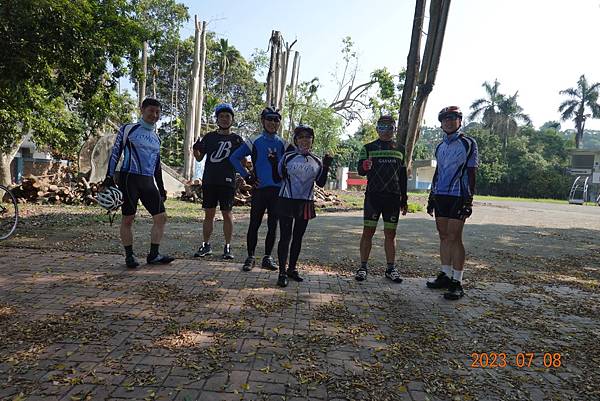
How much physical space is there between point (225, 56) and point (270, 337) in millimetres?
35547

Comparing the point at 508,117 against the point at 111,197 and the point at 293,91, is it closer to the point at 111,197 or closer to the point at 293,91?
the point at 293,91

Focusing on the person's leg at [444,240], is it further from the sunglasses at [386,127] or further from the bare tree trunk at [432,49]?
the bare tree trunk at [432,49]

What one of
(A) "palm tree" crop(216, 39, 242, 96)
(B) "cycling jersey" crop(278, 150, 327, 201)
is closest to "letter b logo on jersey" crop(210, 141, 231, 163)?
(B) "cycling jersey" crop(278, 150, 327, 201)

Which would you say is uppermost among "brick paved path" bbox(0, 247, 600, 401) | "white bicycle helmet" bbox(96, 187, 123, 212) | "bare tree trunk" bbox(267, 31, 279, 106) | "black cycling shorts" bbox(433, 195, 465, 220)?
"bare tree trunk" bbox(267, 31, 279, 106)

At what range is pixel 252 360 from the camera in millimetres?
2670

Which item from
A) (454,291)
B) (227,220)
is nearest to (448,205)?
(454,291)

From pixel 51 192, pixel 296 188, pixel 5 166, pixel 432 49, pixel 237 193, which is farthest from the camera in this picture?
pixel 237 193

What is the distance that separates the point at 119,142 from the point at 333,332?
331cm

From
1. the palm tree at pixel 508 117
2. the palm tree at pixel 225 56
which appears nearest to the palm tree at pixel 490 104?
the palm tree at pixel 508 117

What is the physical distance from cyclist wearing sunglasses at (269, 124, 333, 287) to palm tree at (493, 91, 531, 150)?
189 ft

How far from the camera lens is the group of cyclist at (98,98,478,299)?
4512 mm

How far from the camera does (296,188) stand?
4574 millimetres
